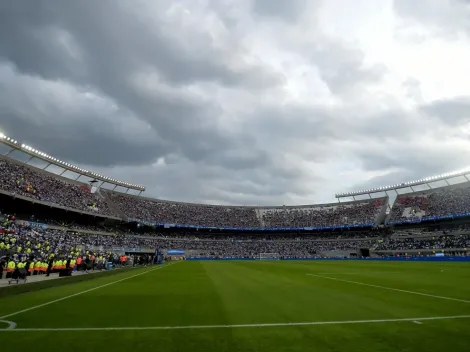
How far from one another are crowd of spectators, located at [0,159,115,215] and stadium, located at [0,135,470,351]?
36cm

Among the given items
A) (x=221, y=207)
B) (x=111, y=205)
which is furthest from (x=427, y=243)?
(x=111, y=205)

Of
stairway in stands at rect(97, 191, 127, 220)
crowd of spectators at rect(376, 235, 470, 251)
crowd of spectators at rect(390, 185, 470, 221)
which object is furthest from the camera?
stairway in stands at rect(97, 191, 127, 220)

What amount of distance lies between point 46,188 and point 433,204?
89.3 m

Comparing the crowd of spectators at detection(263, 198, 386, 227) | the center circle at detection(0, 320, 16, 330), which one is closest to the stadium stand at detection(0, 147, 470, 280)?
the crowd of spectators at detection(263, 198, 386, 227)

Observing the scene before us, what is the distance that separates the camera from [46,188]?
6281cm

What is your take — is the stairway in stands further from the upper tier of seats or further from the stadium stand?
the stadium stand

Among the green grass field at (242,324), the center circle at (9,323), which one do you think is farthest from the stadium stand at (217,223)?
the center circle at (9,323)

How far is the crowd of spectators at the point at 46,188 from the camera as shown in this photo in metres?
53.8

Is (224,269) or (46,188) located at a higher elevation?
(46,188)

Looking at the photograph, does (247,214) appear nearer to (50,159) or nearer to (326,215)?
(326,215)

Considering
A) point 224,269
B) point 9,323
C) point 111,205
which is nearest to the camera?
point 9,323

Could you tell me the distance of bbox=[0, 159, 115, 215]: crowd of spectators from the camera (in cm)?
5384

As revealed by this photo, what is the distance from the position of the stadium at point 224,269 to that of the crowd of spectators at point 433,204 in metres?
0.44

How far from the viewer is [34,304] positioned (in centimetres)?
1035
